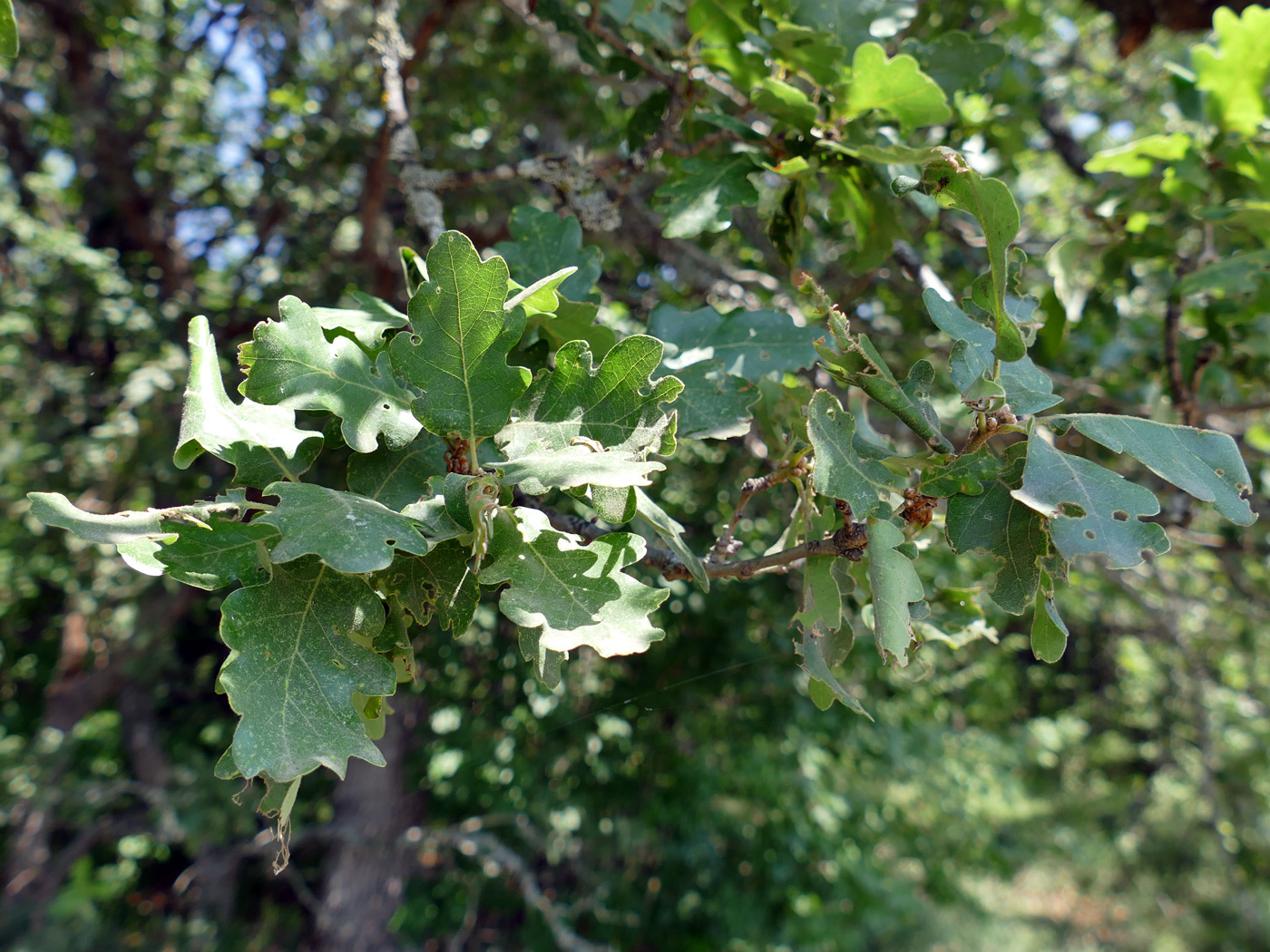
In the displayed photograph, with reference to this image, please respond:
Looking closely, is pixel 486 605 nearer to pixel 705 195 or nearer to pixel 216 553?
pixel 705 195

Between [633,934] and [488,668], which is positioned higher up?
[488,668]

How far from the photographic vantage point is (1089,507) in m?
0.83

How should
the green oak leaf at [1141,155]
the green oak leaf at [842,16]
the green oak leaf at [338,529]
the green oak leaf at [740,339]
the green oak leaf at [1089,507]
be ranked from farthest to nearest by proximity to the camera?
1. the green oak leaf at [1141,155]
2. the green oak leaf at [842,16]
3. the green oak leaf at [740,339]
4. the green oak leaf at [1089,507]
5. the green oak leaf at [338,529]

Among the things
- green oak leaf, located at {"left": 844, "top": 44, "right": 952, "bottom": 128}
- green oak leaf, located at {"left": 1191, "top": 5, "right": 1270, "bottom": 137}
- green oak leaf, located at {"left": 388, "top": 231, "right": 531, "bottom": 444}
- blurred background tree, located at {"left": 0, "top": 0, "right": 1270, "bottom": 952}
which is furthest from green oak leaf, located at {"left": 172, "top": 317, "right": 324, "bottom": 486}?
green oak leaf, located at {"left": 1191, "top": 5, "right": 1270, "bottom": 137}

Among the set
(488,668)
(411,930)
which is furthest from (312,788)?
(488,668)

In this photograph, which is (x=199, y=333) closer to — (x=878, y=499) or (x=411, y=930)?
(x=878, y=499)

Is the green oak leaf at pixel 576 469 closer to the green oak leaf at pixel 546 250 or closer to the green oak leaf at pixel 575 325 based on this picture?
the green oak leaf at pixel 575 325

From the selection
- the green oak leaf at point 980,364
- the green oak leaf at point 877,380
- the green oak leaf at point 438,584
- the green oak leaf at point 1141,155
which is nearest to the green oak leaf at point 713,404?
the green oak leaf at point 877,380

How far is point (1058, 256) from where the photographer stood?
1.75m

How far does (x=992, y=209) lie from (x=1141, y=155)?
128cm

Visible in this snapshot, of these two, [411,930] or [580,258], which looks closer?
[580,258]

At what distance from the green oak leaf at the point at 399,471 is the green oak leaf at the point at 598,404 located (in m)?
0.09

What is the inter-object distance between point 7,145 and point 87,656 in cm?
295

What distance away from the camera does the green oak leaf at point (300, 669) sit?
746 mm
